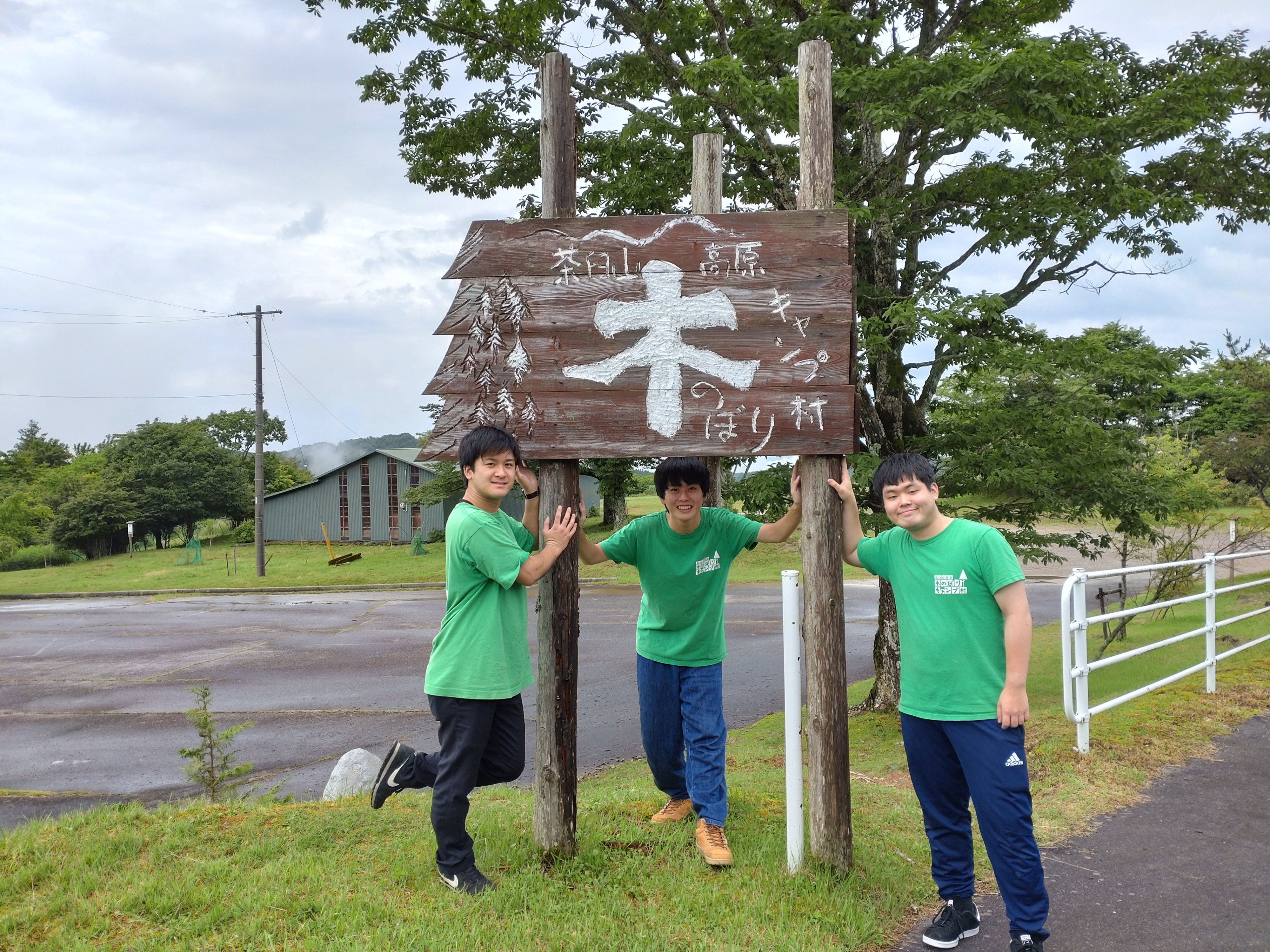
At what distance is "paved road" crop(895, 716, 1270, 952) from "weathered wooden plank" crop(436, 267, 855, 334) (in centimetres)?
270

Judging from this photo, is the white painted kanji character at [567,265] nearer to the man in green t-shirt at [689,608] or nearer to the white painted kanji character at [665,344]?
the white painted kanji character at [665,344]

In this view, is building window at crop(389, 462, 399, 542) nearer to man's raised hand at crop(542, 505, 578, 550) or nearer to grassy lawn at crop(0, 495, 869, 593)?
grassy lawn at crop(0, 495, 869, 593)

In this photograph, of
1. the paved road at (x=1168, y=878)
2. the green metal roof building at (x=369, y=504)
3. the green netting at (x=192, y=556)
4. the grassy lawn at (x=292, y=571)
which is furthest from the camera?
the green metal roof building at (x=369, y=504)

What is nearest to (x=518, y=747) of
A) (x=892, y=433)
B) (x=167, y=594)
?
(x=892, y=433)

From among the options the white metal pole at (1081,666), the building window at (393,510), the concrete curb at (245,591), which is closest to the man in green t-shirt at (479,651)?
the white metal pole at (1081,666)

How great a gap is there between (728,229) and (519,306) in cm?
105

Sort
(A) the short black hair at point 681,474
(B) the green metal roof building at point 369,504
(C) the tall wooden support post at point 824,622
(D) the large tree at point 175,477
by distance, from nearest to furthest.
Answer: (C) the tall wooden support post at point 824,622 < (A) the short black hair at point 681,474 < (B) the green metal roof building at point 369,504 < (D) the large tree at point 175,477

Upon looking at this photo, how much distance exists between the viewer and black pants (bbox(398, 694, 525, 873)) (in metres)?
3.60

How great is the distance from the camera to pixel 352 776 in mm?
5879

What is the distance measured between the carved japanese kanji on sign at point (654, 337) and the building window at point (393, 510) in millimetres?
35969

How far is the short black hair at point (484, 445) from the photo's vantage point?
3.74m

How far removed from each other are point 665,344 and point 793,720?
177cm

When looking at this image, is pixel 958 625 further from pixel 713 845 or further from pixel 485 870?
pixel 485 870

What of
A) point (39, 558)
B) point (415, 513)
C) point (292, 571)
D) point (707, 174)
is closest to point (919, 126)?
point (707, 174)
